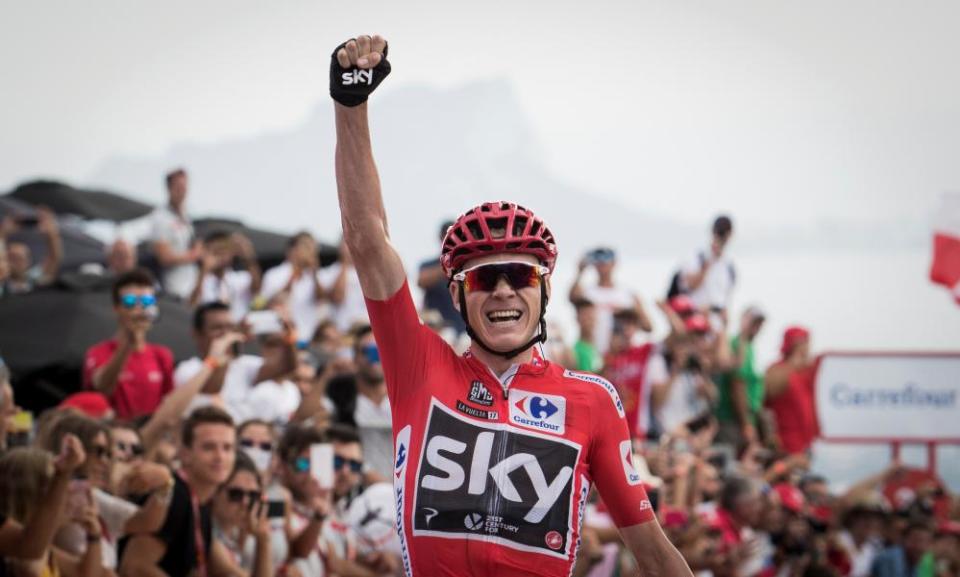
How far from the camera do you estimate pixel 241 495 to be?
8.23m

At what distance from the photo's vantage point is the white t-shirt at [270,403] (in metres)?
10.5

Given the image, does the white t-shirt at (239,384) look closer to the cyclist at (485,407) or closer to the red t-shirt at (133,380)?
the red t-shirt at (133,380)

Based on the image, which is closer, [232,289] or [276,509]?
[276,509]

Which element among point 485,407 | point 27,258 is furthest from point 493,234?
point 27,258

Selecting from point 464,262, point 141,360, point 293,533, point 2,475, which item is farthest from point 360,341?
point 464,262

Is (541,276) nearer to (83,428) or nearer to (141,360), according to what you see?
(83,428)

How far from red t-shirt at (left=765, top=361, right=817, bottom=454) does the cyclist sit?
33.4 feet

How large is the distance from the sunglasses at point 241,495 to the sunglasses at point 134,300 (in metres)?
1.65

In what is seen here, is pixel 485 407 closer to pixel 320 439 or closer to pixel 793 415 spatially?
pixel 320 439

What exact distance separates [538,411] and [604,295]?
8919mm

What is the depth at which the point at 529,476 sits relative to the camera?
206 inches

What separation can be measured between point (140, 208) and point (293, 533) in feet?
23.8

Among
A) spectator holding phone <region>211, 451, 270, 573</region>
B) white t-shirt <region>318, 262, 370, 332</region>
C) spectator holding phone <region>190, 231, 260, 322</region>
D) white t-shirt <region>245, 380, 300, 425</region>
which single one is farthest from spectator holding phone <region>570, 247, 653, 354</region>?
spectator holding phone <region>211, 451, 270, 573</region>

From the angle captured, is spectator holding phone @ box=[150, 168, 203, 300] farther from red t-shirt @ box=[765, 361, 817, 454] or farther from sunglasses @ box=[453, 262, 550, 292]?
sunglasses @ box=[453, 262, 550, 292]
